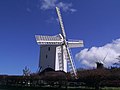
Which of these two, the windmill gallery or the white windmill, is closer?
the windmill gallery

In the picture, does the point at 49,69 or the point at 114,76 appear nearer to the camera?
the point at 114,76

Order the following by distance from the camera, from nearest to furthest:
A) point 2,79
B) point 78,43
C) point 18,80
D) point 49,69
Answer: point 18,80, point 2,79, point 49,69, point 78,43

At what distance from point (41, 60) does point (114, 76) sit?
29.6m

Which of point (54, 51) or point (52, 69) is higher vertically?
point (54, 51)

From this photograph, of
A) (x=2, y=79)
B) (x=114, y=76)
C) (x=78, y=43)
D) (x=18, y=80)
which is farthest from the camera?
(x=78, y=43)

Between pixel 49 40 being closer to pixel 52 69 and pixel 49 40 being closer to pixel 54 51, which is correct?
pixel 54 51

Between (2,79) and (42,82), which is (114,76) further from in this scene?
(2,79)

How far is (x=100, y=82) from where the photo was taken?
2553 centimetres

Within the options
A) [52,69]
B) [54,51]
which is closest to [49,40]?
[54,51]

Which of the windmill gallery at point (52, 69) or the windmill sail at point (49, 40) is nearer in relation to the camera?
the windmill gallery at point (52, 69)

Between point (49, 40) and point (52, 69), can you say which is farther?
point (49, 40)

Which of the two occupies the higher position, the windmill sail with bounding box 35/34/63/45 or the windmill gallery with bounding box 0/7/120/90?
the windmill sail with bounding box 35/34/63/45

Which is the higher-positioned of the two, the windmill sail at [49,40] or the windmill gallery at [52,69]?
the windmill sail at [49,40]

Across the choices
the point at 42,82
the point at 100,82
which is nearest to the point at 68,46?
the point at 42,82
